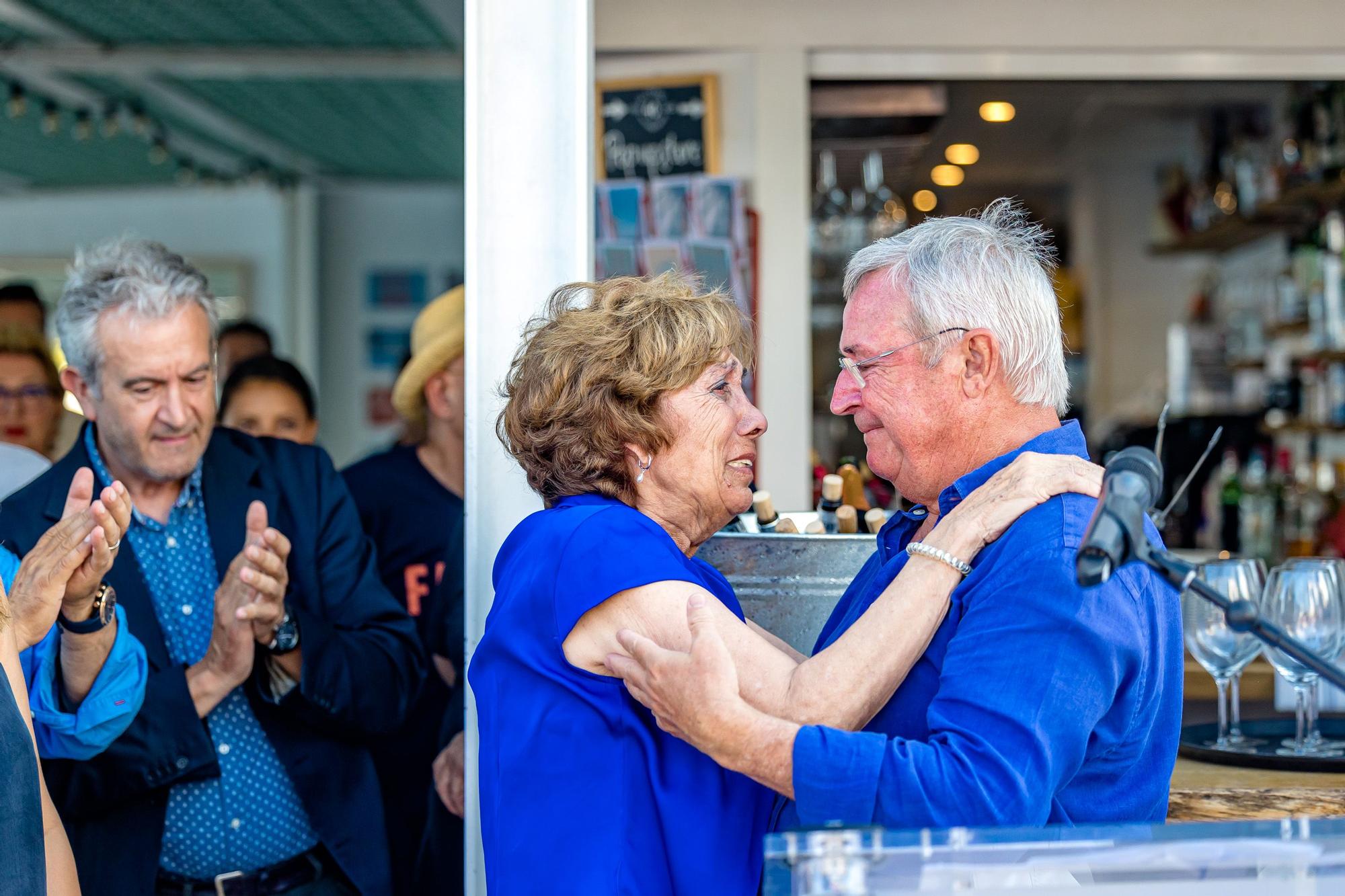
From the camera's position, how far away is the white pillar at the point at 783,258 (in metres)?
4.10


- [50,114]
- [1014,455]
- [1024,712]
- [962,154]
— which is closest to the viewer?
[1024,712]

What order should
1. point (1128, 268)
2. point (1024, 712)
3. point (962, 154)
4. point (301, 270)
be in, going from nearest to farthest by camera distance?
point (1024, 712), point (962, 154), point (1128, 268), point (301, 270)

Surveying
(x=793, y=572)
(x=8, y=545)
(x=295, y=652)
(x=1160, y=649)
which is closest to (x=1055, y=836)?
(x=1160, y=649)

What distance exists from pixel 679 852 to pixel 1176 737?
0.58 metres

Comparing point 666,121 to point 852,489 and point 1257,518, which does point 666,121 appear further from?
point 1257,518

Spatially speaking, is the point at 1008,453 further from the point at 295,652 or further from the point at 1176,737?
the point at 295,652

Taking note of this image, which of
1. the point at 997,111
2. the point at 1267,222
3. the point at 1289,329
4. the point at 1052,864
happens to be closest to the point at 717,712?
the point at 1052,864

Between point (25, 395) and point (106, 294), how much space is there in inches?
64.1

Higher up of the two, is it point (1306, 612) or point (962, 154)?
point (962, 154)


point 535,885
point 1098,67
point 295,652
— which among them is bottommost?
point 535,885

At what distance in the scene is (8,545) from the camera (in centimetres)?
209

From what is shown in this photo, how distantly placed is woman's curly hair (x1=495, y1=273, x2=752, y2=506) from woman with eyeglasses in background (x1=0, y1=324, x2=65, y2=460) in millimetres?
2495

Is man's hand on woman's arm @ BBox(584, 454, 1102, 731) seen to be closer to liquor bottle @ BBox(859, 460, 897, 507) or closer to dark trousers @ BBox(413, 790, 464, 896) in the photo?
liquor bottle @ BBox(859, 460, 897, 507)

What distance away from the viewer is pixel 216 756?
6.91ft
